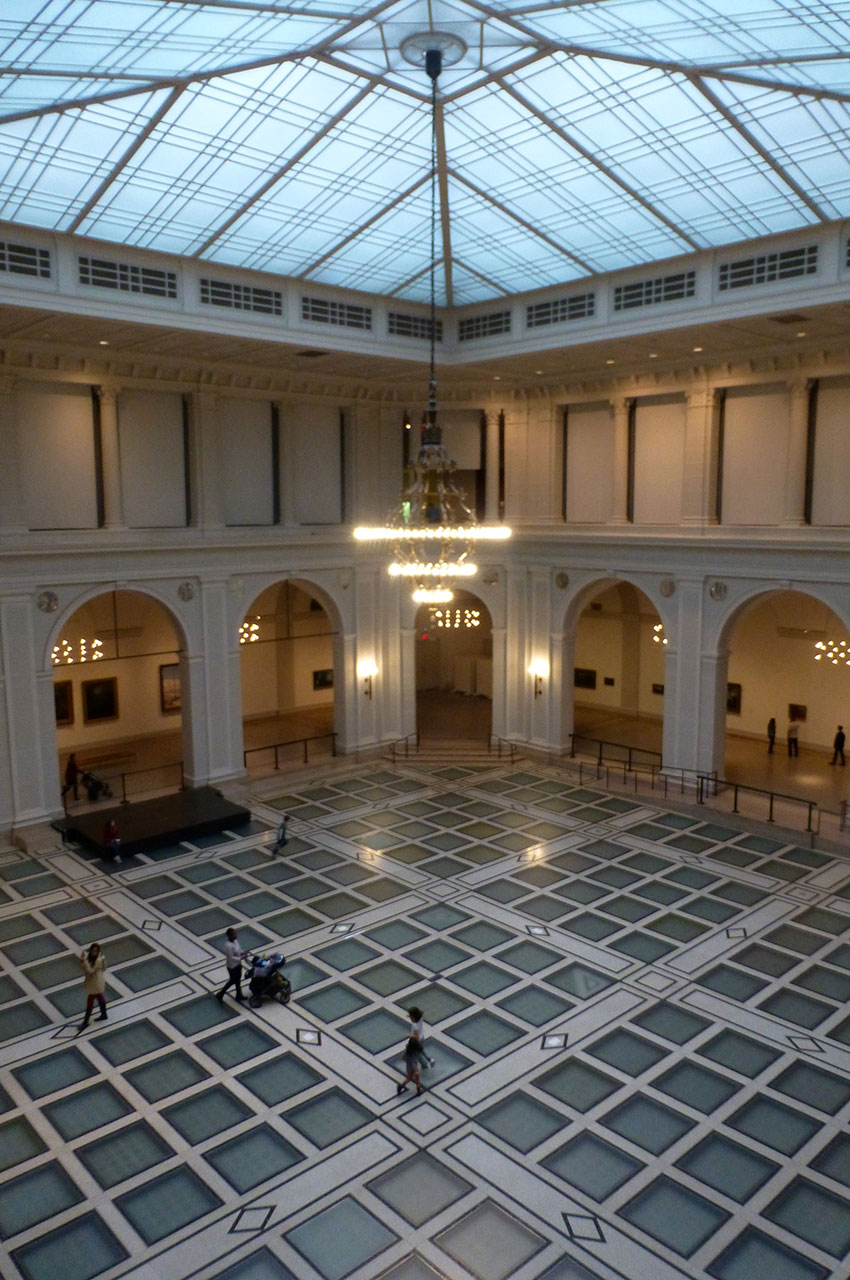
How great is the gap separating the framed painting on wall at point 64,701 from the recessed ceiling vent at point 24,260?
11.7 metres

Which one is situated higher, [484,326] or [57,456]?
[484,326]

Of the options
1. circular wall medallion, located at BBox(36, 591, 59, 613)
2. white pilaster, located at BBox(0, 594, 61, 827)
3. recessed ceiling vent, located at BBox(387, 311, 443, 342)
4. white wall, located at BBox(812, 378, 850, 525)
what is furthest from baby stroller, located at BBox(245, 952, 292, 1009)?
white wall, located at BBox(812, 378, 850, 525)

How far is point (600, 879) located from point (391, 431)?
39.9ft

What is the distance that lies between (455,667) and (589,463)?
1150 cm

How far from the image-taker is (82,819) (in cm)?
1794

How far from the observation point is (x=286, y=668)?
2781cm

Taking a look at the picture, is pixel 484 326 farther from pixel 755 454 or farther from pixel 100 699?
pixel 100 699

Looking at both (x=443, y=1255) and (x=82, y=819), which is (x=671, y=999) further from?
(x=82, y=819)

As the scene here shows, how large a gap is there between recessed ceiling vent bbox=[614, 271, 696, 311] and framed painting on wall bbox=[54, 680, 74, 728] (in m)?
15.6

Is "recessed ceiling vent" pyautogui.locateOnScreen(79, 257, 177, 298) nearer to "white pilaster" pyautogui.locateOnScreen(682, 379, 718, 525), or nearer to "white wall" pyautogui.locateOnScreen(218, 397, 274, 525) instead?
"white wall" pyautogui.locateOnScreen(218, 397, 274, 525)

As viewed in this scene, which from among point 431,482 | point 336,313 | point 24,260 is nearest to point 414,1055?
point 431,482

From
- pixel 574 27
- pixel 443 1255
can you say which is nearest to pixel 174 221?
pixel 574 27

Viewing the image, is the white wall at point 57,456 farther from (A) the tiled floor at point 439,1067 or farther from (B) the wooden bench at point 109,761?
(B) the wooden bench at point 109,761

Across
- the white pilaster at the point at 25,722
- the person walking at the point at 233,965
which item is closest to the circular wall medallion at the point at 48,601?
the white pilaster at the point at 25,722
